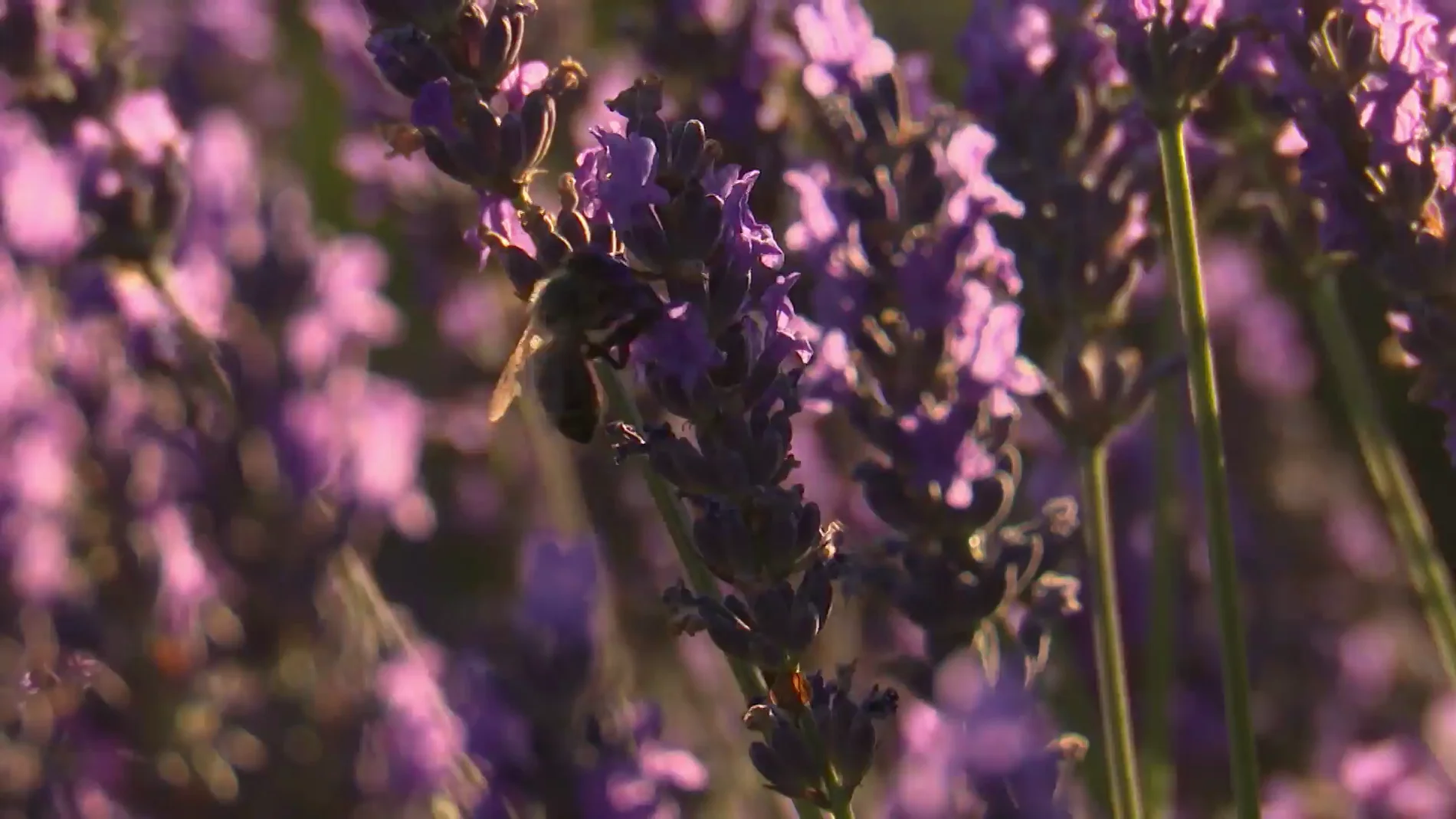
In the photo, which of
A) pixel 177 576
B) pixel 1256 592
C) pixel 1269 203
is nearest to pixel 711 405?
pixel 1269 203

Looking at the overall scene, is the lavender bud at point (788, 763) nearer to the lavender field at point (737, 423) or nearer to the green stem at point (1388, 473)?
the lavender field at point (737, 423)

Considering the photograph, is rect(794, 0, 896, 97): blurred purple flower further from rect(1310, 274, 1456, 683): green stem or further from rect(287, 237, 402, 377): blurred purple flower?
rect(287, 237, 402, 377): blurred purple flower

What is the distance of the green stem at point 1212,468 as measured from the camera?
926 millimetres

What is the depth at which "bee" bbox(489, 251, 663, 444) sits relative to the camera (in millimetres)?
859

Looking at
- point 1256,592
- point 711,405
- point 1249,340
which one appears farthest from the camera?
point 1249,340

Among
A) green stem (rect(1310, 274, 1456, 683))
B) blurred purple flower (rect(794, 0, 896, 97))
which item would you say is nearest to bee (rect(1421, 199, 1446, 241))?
green stem (rect(1310, 274, 1456, 683))

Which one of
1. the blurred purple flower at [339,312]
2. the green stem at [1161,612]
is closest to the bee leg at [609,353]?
the green stem at [1161,612]

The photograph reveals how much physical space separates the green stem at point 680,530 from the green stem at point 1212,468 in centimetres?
23

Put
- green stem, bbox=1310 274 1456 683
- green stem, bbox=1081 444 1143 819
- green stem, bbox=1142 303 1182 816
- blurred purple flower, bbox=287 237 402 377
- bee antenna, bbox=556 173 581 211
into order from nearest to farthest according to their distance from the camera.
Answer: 1. bee antenna, bbox=556 173 581 211
2. green stem, bbox=1081 444 1143 819
3. green stem, bbox=1310 274 1456 683
4. green stem, bbox=1142 303 1182 816
5. blurred purple flower, bbox=287 237 402 377

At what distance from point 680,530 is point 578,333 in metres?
0.12

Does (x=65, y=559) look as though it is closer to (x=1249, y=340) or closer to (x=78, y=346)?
(x=78, y=346)

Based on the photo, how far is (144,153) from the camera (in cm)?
151

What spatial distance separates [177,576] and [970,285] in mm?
962

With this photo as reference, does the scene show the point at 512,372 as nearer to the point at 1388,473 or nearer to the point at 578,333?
the point at 578,333
